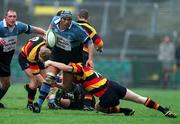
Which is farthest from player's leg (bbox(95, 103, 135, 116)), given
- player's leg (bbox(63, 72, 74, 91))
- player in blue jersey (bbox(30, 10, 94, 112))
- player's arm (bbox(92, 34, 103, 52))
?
player's arm (bbox(92, 34, 103, 52))

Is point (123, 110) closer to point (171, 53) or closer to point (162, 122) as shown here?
point (162, 122)

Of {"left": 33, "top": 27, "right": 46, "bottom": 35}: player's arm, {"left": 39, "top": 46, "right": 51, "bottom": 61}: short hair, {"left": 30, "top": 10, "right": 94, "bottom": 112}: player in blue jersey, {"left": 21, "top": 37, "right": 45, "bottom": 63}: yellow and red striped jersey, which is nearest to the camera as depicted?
{"left": 30, "top": 10, "right": 94, "bottom": 112}: player in blue jersey

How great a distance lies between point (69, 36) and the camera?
14094mm

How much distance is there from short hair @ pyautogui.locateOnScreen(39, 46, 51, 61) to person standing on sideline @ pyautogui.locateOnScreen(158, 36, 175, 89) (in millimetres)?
14989

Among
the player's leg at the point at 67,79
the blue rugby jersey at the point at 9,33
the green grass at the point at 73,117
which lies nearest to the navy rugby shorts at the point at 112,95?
the green grass at the point at 73,117

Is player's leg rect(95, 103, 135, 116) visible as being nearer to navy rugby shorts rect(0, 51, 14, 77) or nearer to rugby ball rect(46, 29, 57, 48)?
rugby ball rect(46, 29, 57, 48)

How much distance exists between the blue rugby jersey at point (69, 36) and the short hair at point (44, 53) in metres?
1.03

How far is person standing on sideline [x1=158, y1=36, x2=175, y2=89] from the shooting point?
30.0 m

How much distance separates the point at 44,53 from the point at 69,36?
1384mm

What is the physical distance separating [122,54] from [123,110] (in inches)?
664

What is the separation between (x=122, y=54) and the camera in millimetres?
31047

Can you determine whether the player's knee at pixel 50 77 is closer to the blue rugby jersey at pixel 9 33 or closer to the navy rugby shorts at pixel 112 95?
the navy rugby shorts at pixel 112 95

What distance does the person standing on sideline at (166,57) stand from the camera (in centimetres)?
3003

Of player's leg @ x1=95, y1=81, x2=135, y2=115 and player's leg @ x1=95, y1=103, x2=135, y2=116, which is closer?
player's leg @ x1=95, y1=81, x2=135, y2=115
